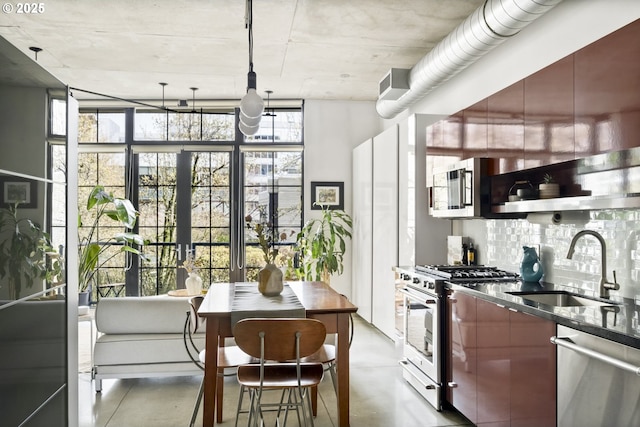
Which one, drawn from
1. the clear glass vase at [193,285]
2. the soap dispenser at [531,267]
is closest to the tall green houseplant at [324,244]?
the clear glass vase at [193,285]

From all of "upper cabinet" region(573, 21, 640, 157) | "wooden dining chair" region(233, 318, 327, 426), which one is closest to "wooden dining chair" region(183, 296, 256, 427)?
"wooden dining chair" region(233, 318, 327, 426)

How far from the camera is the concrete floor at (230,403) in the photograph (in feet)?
Answer: 11.4

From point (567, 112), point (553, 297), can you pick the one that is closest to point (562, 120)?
point (567, 112)

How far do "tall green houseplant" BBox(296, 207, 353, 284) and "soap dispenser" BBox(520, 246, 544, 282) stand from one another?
345cm

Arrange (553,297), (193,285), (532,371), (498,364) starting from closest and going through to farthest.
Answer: (532,371), (498,364), (553,297), (193,285)

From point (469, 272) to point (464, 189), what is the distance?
646 millimetres

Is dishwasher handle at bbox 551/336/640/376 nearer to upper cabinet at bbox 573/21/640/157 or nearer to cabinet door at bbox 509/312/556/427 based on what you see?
cabinet door at bbox 509/312/556/427

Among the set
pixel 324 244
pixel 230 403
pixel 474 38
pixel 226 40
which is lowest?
pixel 230 403

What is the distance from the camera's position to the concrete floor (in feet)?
11.4

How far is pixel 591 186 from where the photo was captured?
2990 mm

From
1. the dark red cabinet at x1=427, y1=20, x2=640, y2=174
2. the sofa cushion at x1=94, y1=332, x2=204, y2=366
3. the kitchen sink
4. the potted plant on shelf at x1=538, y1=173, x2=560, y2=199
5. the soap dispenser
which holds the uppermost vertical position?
the dark red cabinet at x1=427, y1=20, x2=640, y2=174

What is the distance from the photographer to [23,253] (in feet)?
7.48

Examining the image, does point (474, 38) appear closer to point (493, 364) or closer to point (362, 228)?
point (493, 364)

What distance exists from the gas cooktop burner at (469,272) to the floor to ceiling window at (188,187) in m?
3.56
